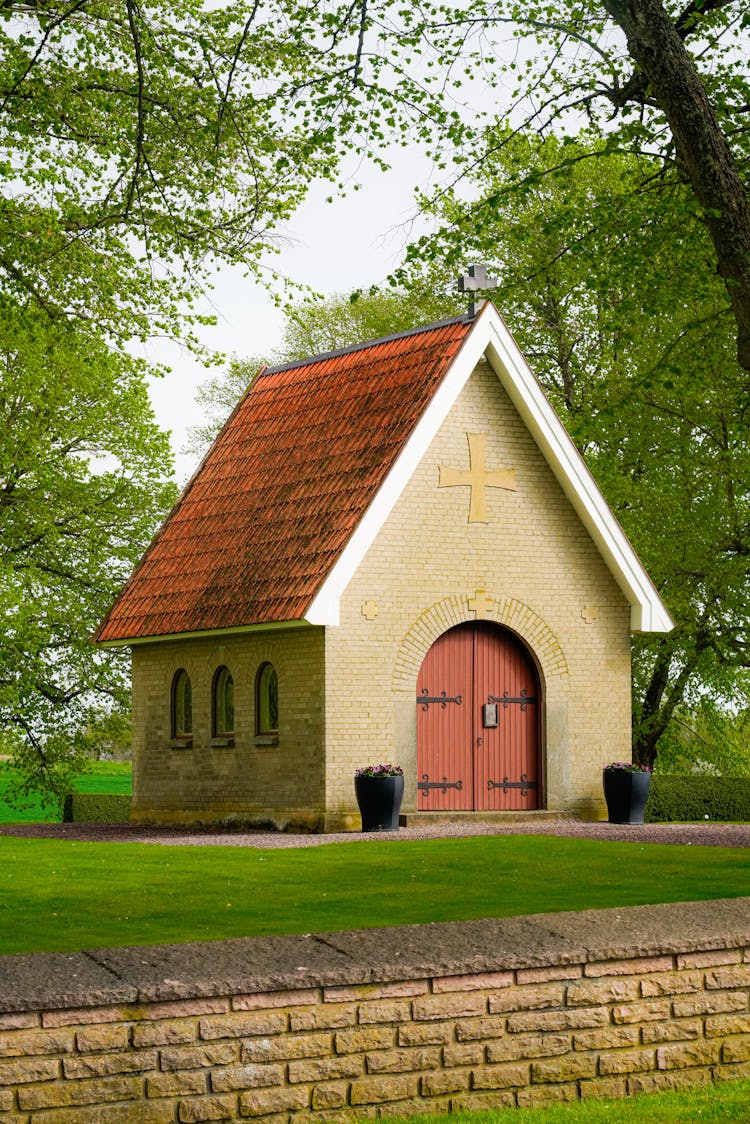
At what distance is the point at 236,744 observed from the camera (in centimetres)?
2542

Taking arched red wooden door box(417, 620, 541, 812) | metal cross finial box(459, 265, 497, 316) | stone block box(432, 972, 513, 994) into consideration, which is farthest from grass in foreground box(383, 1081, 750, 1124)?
metal cross finial box(459, 265, 497, 316)

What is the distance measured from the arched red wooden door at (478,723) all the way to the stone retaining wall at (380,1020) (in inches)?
610

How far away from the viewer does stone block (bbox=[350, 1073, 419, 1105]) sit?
24.8 ft

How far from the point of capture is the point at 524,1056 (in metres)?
8.03

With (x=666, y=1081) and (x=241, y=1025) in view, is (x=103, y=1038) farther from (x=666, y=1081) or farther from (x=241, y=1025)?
(x=666, y=1081)

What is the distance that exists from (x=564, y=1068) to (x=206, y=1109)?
6.45ft

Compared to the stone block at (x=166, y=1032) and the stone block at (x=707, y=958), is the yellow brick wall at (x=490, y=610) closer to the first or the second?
the stone block at (x=707, y=958)

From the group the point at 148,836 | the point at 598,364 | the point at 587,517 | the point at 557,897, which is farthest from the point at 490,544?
the point at 598,364

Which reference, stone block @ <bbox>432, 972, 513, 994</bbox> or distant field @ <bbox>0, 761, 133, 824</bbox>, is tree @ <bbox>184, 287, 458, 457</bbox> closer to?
distant field @ <bbox>0, 761, 133, 824</bbox>

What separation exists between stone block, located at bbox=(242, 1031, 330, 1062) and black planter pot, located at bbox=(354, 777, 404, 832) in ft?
49.6

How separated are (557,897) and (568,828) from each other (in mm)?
10480

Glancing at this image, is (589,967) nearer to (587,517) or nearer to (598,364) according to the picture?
(587,517)

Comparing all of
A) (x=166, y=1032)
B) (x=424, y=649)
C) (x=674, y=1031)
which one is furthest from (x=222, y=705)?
(x=166, y=1032)

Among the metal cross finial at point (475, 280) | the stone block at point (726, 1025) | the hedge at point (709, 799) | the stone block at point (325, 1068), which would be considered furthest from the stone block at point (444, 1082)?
the hedge at point (709, 799)
